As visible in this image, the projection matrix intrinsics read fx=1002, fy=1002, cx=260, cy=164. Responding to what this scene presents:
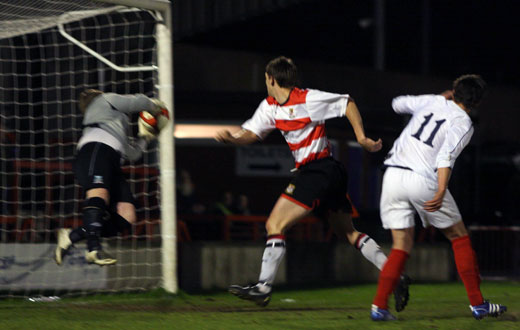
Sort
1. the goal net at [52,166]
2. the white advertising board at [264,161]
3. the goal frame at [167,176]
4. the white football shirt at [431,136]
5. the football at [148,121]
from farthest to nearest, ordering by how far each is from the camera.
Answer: the white advertising board at [264,161]
the goal net at [52,166]
the goal frame at [167,176]
the football at [148,121]
the white football shirt at [431,136]

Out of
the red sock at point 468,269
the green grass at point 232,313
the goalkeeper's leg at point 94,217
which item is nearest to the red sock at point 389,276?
the green grass at point 232,313

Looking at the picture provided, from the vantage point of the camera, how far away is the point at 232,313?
7.49 meters

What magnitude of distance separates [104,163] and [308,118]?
5.65 ft

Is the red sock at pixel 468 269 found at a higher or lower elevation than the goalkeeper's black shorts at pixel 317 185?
lower

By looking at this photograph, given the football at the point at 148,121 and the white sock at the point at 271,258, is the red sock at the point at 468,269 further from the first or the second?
the football at the point at 148,121

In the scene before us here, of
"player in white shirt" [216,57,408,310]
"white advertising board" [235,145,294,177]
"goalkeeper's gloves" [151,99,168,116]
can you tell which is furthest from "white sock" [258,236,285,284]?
"white advertising board" [235,145,294,177]

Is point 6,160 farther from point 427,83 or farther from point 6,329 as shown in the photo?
point 427,83

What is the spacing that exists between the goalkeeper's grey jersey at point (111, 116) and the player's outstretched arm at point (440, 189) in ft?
8.49

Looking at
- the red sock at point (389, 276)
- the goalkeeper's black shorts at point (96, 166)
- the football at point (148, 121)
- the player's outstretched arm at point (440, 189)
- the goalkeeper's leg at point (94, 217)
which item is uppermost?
the football at point (148, 121)

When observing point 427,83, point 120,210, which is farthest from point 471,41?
point 120,210

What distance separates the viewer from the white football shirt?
266 inches

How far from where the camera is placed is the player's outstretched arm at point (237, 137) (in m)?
7.37

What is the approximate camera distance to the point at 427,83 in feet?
70.1

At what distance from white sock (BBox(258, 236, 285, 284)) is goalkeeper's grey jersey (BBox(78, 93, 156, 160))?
67.5 inches
